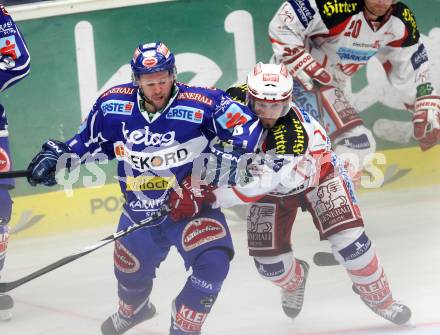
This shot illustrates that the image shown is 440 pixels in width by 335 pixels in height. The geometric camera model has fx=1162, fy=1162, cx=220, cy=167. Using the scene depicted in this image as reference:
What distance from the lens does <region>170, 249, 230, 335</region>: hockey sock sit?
517 cm

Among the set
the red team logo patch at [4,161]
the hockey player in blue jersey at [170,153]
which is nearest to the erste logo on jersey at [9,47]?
the red team logo patch at [4,161]

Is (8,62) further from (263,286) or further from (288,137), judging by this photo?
(263,286)

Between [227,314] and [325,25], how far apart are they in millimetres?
2029

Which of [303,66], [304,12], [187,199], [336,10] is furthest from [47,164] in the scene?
[336,10]

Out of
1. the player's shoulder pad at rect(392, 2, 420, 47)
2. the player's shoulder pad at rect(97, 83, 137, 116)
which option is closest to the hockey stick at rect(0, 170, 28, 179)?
the player's shoulder pad at rect(97, 83, 137, 116)

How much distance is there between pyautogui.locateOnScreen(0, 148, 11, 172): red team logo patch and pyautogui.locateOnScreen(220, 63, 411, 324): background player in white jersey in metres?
1.29

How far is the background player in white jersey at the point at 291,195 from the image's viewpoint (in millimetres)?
5504

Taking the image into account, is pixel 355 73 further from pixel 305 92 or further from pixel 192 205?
pixel 192 205

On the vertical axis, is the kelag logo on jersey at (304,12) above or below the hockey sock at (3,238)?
above

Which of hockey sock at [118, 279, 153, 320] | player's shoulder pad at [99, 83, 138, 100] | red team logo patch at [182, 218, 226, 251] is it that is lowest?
hockey sock at [118, 279, 153, 320]

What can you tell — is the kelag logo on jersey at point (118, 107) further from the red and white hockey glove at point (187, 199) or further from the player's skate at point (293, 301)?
the player's skate at point (293, 301)

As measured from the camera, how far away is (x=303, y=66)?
7.16 m

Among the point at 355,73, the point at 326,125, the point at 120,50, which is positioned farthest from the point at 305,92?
the point at 120,50

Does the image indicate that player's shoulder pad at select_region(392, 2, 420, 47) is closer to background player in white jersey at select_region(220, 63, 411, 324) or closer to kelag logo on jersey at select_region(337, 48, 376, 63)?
kelag logo on jersey at select_region(337, 48, 376, 63)
